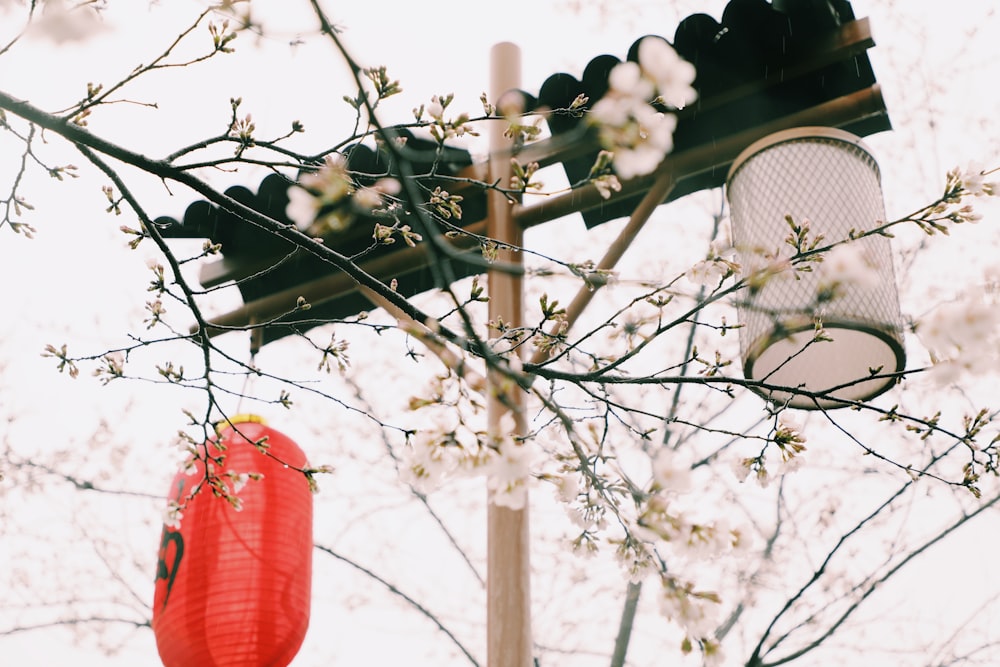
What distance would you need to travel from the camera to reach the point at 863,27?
2893 millimetres

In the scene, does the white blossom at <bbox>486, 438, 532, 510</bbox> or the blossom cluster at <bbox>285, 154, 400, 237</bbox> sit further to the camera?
the white blossom at <bbox>486, 438, 532, 510</bbox>

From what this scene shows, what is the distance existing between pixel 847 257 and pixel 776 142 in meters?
1.80

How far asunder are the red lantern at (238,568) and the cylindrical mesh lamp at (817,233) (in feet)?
4.67

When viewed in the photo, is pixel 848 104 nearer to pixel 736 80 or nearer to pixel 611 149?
pixel 736 80

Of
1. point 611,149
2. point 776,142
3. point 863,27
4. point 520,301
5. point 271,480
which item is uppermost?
point 863,27

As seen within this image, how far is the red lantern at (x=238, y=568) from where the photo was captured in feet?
7.73

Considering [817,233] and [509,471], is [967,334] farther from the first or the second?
[817,233]

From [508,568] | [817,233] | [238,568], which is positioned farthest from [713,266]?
[238,568]

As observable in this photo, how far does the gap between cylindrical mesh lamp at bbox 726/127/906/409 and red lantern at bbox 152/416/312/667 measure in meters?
1.42

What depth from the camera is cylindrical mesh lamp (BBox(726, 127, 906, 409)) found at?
2.51m

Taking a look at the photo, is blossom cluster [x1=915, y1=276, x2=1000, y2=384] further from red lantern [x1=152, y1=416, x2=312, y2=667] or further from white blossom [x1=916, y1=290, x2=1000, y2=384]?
red lantern [x1=152, y1=416, x2=312, y2=667]

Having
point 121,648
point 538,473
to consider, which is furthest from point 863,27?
point 121,648

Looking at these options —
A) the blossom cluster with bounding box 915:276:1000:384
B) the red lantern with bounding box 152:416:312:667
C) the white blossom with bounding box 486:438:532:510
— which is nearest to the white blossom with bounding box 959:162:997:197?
the blossom cluster with bounding box 915:276:1000:384

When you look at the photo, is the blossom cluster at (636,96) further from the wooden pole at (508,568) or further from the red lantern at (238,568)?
the red lantern at (238,568)
